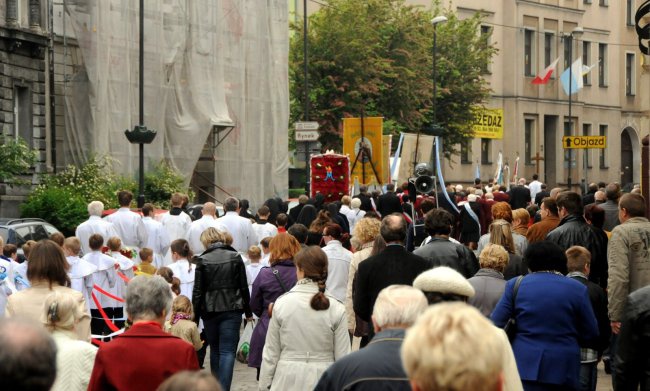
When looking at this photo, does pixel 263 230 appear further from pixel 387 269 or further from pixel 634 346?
pixel 634 346

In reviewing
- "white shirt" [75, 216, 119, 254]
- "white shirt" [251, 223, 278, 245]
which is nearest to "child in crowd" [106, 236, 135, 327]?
"white shirt" [75, 216, 119, 254]

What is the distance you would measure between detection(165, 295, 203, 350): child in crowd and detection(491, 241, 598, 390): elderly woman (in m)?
3.78

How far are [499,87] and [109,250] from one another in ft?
175

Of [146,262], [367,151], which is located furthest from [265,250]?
[367,151]

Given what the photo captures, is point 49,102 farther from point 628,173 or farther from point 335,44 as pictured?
point 628,173

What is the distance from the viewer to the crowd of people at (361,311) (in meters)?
4.12

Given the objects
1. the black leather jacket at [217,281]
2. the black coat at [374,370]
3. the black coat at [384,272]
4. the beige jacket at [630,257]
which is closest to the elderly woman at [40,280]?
the black coat at [384,272]

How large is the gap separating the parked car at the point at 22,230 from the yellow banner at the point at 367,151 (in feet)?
35.9

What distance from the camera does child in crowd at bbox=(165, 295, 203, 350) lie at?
A: 11.7 meters

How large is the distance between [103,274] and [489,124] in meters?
47.8

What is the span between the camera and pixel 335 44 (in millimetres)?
49781

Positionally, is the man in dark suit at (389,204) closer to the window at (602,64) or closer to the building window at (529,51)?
the building window at (529,51)

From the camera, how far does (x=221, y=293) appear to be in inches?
488

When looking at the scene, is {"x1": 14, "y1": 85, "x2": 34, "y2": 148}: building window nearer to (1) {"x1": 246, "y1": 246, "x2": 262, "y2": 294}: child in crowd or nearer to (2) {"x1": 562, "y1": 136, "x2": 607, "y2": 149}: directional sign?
(2) {"x1": 562, "y1": 136, "x2": 607, "y2": 149}: directional sign
